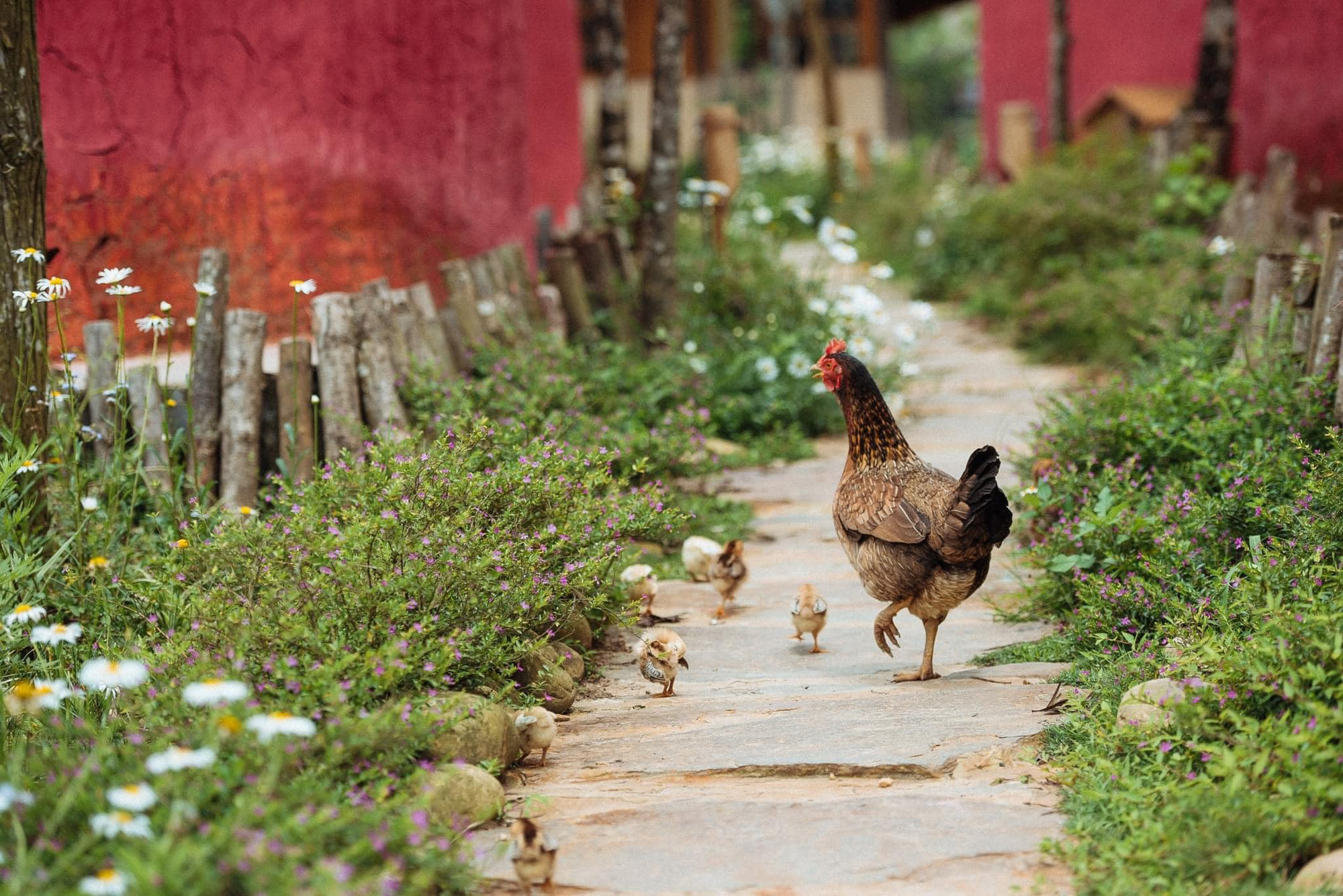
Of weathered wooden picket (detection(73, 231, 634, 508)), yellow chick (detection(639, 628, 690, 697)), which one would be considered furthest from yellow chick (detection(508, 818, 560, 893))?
weathered wooden picket (detection(73, 231, 634, 508))

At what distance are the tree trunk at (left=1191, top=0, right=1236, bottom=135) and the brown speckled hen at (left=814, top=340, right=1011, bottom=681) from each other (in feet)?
26.5

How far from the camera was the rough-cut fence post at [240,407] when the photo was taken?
536 cm

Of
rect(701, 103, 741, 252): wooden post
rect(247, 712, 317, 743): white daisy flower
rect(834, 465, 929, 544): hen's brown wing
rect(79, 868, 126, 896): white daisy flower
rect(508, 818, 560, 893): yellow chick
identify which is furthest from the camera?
rect(701, 103, 741, 252): wooden post

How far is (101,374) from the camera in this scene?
209 inches

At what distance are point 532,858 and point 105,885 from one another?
91 centimetres

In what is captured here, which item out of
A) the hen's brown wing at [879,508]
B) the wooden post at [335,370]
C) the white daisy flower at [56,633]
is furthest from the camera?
the wooden post at [335,370]

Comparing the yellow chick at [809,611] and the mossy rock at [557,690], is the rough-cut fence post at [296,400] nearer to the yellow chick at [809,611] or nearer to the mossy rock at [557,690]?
the mossy rock at [557,690]

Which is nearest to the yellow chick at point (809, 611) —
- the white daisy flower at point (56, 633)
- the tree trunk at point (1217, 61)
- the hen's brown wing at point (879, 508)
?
the hen's brown wing at point (879, 508)

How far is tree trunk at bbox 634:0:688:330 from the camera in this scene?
8.29 meters

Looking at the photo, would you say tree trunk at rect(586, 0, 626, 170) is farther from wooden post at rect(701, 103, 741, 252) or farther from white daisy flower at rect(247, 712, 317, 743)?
white daisy flower at rect(247, 712, 317, 743)

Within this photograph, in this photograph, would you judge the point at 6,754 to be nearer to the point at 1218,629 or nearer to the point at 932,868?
the point at 932,868

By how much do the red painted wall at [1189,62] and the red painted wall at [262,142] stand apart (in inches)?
231

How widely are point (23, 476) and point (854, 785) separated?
9.87 ft

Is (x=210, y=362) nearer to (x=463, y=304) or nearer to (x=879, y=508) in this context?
(x=463, y=304)
